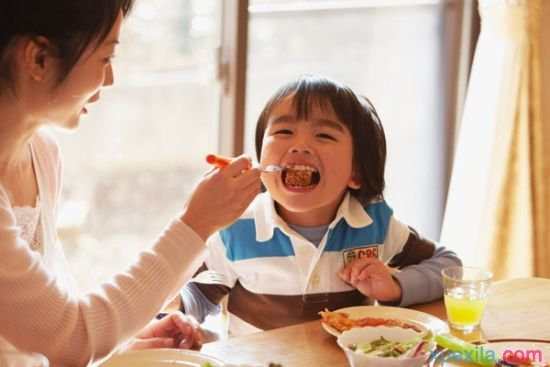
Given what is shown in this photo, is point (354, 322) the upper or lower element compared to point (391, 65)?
lower

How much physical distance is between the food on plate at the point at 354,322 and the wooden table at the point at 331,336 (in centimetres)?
2

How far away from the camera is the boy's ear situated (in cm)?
112

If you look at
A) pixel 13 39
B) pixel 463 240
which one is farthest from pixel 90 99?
pixel 463 240

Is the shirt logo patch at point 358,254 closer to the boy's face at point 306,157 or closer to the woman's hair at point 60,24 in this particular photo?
the boy's face at point 306,157

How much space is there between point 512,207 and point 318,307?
1648 millimetres

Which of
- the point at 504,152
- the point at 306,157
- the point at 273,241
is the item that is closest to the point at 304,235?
the point at 273,241

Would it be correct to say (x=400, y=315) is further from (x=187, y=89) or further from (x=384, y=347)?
(x=187, y=89)

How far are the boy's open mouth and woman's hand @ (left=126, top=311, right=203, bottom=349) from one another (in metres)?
0.37

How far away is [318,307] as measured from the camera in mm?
1633

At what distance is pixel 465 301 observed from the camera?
142 centimetres

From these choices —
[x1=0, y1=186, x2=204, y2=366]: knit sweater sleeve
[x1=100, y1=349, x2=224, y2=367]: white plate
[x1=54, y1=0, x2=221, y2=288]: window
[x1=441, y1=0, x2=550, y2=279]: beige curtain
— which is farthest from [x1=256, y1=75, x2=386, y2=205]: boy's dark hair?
[x1=441, y1=0, x2=550, y2=279]: beige curtain

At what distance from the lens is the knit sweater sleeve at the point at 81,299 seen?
3.65ft

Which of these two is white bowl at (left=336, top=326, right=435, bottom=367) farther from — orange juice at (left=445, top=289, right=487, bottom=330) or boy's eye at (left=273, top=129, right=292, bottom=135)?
boy's eye at (left=273, top=129, right=292, bottom=135)

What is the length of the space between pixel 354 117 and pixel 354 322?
48 cm
